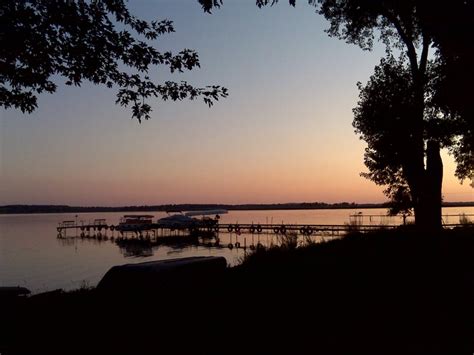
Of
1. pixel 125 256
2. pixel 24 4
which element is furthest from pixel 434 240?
pixel 125 256

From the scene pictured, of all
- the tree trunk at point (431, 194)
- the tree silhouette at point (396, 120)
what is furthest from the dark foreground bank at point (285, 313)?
the tree silhouette at point (396, 120)

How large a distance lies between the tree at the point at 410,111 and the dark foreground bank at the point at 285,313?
14.0 ft

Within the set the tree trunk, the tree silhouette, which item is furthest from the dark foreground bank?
the tree silhouette

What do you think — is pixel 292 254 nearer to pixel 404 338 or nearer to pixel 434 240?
pixel 434 240

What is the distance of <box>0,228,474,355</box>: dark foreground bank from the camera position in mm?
6852

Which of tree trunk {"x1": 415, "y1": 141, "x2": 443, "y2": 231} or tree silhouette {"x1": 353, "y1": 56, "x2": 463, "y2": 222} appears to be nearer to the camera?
tree trunk {"x1": 415, "y1": 141, "x2": 443, "y2": 231}

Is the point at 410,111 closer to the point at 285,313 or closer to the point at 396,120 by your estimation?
the point at 396,120

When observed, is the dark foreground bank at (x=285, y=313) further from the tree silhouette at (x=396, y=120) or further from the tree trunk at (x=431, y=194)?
the tree silhouette at (x=396, y=120)

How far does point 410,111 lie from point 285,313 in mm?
17242

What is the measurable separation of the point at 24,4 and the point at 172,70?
3562 millimetres

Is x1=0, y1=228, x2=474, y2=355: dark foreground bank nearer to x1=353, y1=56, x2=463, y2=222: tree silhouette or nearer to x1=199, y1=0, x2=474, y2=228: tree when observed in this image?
x1=199, y1=0, x2=474, y2=228: tree

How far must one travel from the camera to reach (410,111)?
22.1m

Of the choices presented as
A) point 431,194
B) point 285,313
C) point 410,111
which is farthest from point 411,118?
point 285,313

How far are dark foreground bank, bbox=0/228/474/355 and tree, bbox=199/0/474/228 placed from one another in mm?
4269
